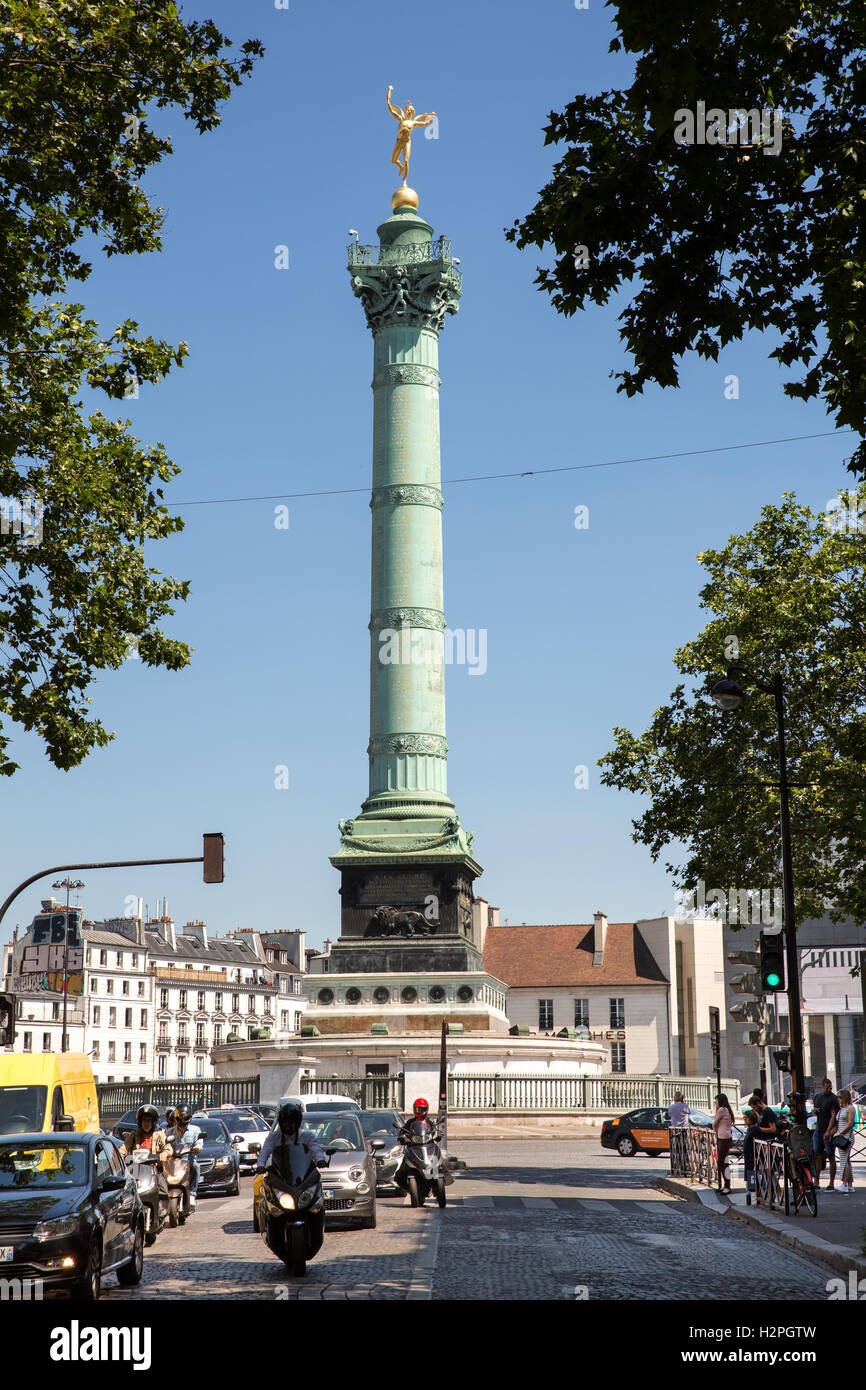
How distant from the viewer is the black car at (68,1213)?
467 inches

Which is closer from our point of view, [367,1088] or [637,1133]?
[637,1133]

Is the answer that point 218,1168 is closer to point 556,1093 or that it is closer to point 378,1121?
point 378,1121

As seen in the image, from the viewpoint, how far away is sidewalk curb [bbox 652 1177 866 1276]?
14250 mm

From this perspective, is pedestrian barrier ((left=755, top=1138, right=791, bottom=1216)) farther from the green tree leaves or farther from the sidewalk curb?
the green tree leaves

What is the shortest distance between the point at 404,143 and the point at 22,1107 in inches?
2062

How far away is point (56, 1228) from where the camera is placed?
12.0m

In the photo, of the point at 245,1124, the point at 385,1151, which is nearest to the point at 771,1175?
the point at 385,1151

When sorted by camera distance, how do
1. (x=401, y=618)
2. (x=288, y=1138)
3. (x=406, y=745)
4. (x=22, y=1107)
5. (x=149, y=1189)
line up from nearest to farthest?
(x=288, y=1138) → (x=149, y=1189) → (x=22, y=1107) → (x=406, y=745) → (x=401, y=618)

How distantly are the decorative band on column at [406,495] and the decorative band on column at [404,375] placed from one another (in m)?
4.18

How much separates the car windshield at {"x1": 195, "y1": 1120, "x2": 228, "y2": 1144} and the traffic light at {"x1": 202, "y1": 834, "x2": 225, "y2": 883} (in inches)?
192

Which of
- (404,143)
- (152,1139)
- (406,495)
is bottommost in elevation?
(152,1139)

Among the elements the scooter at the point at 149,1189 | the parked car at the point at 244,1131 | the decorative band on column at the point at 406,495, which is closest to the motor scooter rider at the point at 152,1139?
the scooter at the point at 149,1189

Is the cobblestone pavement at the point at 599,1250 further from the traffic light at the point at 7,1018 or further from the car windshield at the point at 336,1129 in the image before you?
the traffic light at the point at 7,1018

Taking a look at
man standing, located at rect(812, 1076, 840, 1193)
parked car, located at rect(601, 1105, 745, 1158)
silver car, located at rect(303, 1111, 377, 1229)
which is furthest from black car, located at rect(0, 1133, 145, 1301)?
parked car, located at rect(601, 1105, 745, 1158)
